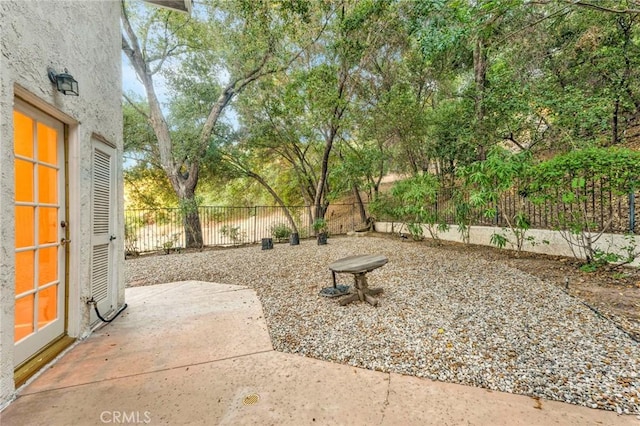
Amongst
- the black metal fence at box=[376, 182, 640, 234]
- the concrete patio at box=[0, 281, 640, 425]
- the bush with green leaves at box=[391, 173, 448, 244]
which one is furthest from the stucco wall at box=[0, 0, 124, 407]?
the black metal fence at box=[376, 182, 640, 234]

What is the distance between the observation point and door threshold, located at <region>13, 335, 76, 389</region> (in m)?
1.77

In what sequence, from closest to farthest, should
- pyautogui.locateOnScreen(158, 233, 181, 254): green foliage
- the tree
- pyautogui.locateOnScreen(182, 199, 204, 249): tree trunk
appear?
the tree < pyautogui.locateOnScreen(158, 233, 181, 254): green foliage < pyautogui.locateOnScreen(182, 199, 204, 249): tree trunk

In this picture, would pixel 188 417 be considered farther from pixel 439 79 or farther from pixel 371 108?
pixel 439 79

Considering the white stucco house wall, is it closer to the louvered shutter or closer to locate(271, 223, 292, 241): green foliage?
the louvered shutter

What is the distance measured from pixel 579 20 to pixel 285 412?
9.32 metres

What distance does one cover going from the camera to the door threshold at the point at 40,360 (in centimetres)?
177

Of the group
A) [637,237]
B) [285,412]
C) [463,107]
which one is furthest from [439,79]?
[285,412]

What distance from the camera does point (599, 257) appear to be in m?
3.82

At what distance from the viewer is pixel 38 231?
6.84 feet

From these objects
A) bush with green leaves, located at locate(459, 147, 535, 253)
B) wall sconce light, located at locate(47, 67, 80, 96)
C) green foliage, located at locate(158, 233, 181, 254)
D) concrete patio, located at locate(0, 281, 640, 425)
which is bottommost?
concrete patio, located at locate(0, 281, 640, 425)

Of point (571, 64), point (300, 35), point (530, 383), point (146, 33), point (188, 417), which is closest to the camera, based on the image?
point (188, 417)

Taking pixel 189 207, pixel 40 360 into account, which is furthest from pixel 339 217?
pixel 40 360

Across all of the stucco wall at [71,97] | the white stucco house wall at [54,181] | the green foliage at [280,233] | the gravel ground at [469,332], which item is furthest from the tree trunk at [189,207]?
the white stucco house wall at [54,181]

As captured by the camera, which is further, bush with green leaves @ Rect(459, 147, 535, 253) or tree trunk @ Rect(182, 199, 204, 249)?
tree trunk @ Rect(182, 199, 204, 249)
